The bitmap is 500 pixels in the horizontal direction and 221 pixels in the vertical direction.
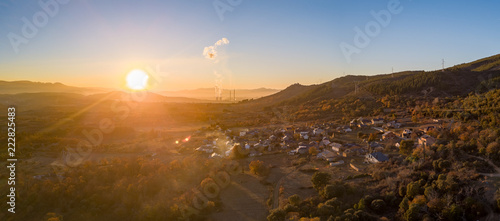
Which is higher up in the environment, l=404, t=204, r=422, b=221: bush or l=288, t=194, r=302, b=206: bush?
l=404, t=204, r=422, b=221: bush

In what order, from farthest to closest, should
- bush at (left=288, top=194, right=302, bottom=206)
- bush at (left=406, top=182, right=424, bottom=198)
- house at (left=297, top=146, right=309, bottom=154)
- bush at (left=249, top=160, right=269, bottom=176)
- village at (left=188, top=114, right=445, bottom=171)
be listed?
house at (left=297, top=146, right=309, bottom=154)
village at (left=188, top=114, right=445, bottom=171)
bush at (left=249, top=160, right=269, bottom=176)
bush at (left=288, top=194, right=302, bottom=206)
bush at (left=406, top=182, right=424, bottom=198)

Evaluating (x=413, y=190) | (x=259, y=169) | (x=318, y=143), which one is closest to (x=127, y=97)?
(x=318, y=143)

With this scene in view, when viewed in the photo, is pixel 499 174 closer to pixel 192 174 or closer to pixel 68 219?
pixel 192 174

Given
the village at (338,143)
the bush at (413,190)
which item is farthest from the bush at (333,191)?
the village at (338,143)

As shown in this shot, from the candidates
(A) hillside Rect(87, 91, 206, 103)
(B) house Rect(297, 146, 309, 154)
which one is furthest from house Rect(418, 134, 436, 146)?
(A) hillside Rect(87, 91, 206, 103)

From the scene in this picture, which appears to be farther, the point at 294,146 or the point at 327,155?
the point at 294,146

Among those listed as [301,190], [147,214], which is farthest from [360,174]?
[147,214]

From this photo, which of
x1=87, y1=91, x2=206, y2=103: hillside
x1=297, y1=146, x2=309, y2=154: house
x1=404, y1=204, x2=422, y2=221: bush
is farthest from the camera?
x1=87, y1=91, x2=206, y2=103: hillside

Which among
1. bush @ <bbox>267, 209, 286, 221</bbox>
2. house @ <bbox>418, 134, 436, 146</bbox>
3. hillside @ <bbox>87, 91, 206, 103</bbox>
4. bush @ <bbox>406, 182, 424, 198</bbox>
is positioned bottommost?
bush @ <bbox>267, 209, 286, 221</bbox>

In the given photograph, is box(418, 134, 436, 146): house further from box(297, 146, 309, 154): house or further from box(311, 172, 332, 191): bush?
box(311, 172, 332, 191): bush

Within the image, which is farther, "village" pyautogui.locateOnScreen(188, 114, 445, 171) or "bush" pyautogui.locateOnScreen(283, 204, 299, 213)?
"village" pyautogui.locateOnScreen(188, 114, 445, 171)

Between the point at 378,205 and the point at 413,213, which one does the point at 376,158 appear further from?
the point at 413,213
